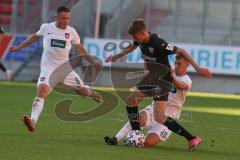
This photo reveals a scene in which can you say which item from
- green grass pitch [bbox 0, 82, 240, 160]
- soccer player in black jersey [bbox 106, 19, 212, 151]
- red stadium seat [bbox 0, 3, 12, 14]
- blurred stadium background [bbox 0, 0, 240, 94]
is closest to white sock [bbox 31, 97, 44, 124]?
green grass pitch [bbox 0, 82, 240, 160]

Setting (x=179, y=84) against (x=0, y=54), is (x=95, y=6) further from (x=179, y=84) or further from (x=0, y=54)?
(x=179, y=84)

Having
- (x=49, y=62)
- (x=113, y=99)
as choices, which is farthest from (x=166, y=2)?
(x=49, y=62)

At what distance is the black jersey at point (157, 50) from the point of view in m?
11.6

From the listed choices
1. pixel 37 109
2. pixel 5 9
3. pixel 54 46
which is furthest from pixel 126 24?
pixel 37 109

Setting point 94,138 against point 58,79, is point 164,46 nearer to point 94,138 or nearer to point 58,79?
point 94,138

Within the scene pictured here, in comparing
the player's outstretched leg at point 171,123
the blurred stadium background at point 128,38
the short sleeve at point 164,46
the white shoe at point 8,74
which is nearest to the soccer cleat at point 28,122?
the player's outstretched leg at point 171,123

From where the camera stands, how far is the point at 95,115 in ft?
56.8

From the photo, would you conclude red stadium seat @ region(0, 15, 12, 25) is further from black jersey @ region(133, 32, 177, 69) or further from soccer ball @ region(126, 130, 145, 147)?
soccer ball @ region(126, 130, 145, 147)

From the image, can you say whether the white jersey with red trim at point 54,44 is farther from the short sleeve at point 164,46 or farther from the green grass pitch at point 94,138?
the short sleeve at point 164,46

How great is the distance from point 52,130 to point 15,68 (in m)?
21.0

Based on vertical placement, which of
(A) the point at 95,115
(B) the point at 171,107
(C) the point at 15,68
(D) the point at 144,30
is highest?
(D) the point at 144,30

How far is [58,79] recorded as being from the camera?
46.4ft

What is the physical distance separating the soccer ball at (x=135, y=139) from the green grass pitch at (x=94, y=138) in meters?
0.21

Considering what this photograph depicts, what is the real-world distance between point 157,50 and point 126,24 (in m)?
23.6
